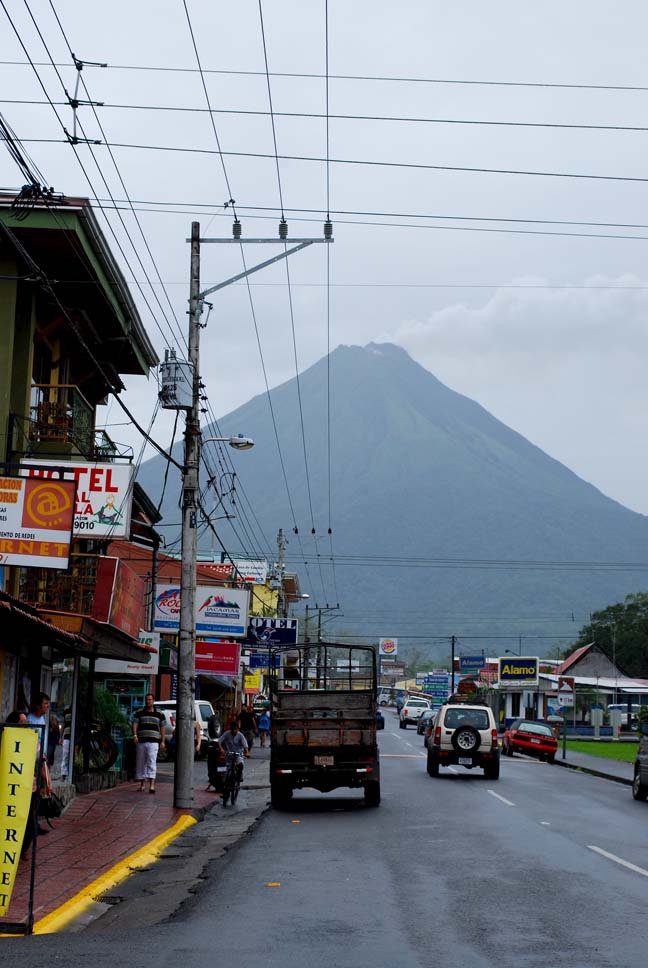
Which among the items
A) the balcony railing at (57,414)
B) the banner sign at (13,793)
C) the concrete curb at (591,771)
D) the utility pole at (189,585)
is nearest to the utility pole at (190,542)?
the utility pole at (189,585)

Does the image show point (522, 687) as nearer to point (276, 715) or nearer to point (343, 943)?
point (276, 715)

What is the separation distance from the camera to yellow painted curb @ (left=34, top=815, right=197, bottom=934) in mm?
10690

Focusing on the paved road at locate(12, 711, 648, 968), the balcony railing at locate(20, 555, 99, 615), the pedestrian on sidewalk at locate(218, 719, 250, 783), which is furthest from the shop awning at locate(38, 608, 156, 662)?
the paved road at locate(12, 711, 648, 968)

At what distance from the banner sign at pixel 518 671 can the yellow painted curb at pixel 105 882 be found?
3067 inches

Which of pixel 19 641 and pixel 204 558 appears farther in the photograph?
pixel 204 558

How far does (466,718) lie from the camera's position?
32.4m

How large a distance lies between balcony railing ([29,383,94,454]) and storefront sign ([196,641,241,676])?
1235 centimetres

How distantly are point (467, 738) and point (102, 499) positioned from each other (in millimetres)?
14372

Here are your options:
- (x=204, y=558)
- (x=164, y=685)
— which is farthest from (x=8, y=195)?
(x=204, y=558)

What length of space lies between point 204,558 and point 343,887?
74.7 metres

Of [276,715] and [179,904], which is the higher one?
[276,715]

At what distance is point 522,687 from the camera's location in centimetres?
9650

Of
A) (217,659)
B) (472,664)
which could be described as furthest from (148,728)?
(472,664)

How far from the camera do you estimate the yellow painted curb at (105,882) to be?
10690 mm
